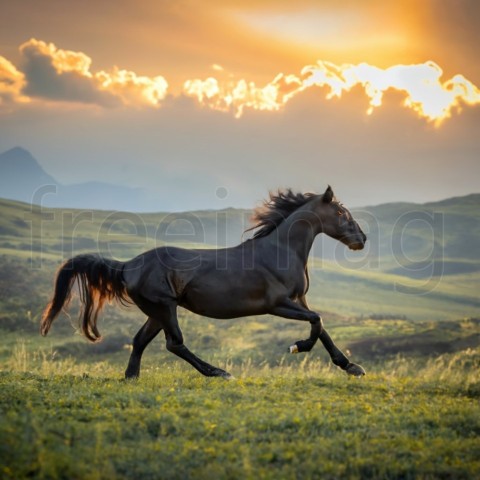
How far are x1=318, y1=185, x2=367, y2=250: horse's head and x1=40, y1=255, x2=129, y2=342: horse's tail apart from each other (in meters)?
4.01

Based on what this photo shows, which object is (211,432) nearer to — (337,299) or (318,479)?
(318,479)

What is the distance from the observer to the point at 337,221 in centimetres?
1387

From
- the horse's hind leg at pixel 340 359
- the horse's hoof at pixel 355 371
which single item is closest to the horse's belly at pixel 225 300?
the horse's hind leg at pixel 340 359

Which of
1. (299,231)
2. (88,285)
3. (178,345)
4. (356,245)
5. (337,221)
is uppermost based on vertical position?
(337,221)

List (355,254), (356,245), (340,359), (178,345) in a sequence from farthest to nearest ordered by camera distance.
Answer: (355,254) < (356,245) < (340,359) < (178,345)

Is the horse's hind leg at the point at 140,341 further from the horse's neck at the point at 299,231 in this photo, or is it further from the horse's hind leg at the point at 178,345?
the horse's neck at the point at 299,231

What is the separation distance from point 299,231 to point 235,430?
5.68 metres

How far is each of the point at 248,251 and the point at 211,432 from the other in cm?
503

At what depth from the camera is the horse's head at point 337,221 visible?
13.8m

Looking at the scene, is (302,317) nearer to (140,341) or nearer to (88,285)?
(140,341)

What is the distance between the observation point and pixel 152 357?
25953 millimetres

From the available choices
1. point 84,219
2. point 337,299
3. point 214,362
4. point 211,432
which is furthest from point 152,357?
point 84,219

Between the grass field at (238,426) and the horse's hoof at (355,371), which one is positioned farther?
the horse's hoof at (355,371)

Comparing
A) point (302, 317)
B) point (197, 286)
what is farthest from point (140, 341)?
point (302, 317)
